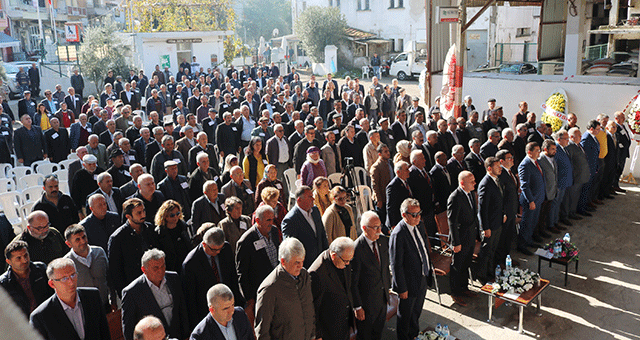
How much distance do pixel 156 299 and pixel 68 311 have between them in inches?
24.7

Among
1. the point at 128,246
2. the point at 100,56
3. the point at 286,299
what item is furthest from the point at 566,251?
the point at 100,56

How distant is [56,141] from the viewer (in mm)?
10633

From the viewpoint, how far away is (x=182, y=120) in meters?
11.0

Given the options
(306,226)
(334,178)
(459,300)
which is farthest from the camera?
(334,178)

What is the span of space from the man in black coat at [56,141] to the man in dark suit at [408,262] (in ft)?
26.5

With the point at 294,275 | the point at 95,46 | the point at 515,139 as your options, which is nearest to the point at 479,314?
the point at 294,275

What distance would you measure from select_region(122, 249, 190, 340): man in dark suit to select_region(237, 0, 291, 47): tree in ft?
242

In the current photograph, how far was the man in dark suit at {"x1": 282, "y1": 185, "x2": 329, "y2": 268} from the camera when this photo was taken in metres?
5.34

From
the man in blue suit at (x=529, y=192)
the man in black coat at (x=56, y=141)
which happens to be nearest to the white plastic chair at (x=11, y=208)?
the man in black coat at (x=56, y=141)

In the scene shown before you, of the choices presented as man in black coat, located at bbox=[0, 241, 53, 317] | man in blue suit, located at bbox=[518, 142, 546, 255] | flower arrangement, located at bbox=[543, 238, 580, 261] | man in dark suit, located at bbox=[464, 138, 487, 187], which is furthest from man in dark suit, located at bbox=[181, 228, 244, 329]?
man in blue suit, located at bbox=[518, 142, 546, 255]

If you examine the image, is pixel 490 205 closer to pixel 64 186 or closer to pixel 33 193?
pixel 64 186

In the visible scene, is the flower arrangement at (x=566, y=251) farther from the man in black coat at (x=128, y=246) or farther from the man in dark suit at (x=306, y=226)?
the man in black coat at (x=128, y=246)

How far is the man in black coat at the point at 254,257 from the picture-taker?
4922 millimetres

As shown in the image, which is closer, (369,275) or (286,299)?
(286,299)
